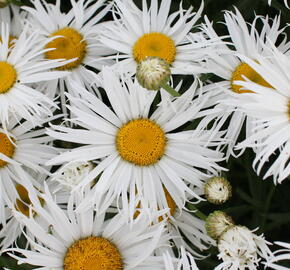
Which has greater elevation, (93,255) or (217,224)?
(217,224)

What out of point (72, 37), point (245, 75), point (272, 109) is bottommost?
point (272, 109)

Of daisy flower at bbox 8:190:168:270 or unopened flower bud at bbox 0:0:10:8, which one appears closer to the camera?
daisy flower at bbox 8:190:168:270

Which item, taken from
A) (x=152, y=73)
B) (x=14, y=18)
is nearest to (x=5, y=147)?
(x=14, y=18)

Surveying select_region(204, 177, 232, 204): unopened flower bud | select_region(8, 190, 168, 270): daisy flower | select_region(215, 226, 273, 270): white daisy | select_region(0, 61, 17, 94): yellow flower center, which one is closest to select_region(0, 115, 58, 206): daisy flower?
select_region(0, 61, 17, 94): yellow flower center

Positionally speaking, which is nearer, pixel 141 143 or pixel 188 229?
pixel 141 143

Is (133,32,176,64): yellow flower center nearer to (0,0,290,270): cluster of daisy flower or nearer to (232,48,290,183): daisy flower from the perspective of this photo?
(0,0,290,270): cluster of daisy flower

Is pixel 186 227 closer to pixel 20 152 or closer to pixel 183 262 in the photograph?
pixel 183 262
